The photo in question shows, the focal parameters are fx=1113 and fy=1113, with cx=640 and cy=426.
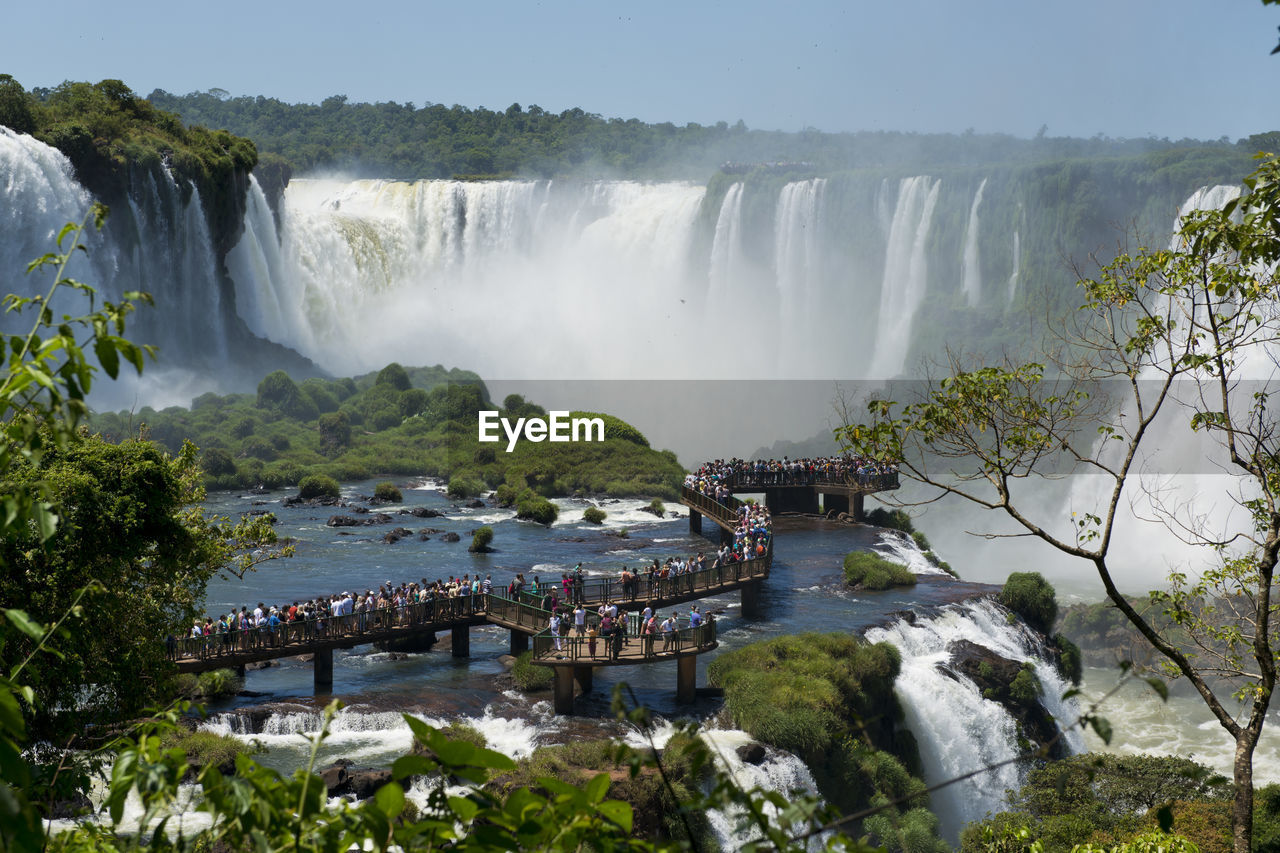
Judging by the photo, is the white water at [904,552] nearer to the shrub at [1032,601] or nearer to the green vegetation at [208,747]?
the shrub at [1032,601]

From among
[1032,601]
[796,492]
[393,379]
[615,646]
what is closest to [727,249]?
[393,379]

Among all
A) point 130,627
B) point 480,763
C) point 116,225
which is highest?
point 116,225

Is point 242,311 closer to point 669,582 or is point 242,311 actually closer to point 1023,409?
point 669,582

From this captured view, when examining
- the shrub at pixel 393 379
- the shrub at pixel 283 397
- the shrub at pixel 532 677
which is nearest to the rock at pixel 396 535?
the shrub at pixel 532 677

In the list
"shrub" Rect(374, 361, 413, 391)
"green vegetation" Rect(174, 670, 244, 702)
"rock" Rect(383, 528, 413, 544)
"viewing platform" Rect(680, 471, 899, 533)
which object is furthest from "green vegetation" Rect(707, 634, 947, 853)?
"shrub" Rect(374, 361, 413, 391)

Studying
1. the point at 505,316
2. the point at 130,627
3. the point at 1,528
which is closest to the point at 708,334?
the point at 505,316
